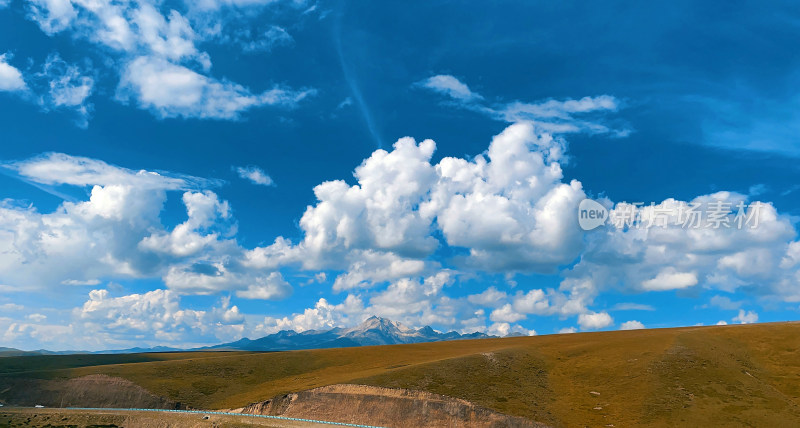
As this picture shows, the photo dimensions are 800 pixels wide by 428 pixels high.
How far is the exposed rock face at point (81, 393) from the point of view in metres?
125

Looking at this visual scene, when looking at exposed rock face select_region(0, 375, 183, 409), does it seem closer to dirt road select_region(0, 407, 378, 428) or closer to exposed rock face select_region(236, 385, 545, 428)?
dirt road select_region(0, 407, 378, 428)

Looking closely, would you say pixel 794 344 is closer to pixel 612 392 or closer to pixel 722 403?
pixel 722 403

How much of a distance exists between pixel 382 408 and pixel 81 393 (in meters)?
83.8

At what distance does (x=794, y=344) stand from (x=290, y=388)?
13528cm

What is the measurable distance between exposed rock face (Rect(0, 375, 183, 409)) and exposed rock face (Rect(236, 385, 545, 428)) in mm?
32124

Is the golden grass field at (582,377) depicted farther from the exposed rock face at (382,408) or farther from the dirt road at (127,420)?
A: the dirt road at (127,420)

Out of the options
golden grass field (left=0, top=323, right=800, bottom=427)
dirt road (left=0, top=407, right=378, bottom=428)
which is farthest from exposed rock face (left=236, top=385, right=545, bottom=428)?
dirt road (left=0, top=407, right=378, bottom=428)

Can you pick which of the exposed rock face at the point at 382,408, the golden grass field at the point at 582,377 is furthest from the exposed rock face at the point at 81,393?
the exposed rock face at the point at 382,408

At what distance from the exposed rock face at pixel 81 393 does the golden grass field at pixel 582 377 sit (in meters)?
3.43

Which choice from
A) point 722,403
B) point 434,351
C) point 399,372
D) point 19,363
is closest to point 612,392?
point 722,403

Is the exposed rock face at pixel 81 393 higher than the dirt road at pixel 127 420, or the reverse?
the exposed rock face at pixel 81 393

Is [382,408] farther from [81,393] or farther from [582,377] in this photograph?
[81,393]

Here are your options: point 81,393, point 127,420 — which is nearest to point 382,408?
point 127,420

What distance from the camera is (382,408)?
10900 cm
